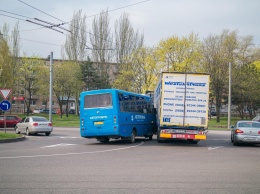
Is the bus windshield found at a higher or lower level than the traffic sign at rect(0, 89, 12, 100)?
lower

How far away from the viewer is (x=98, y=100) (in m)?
19.6

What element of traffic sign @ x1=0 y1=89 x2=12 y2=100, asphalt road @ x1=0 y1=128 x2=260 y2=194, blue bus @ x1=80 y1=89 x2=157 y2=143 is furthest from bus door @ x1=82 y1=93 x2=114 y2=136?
asphalt road @ x1=0 y1=128 x2=260 y2=194

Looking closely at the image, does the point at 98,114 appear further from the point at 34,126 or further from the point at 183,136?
the point at 34,126

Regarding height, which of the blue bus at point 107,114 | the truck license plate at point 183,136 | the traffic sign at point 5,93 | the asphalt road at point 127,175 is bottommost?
the asphalt road at point 127,175

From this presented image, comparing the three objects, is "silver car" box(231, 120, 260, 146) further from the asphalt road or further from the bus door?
the bus door

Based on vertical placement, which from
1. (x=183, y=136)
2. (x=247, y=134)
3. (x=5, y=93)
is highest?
(x=5, y=93)

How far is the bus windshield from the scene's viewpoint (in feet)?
63.6

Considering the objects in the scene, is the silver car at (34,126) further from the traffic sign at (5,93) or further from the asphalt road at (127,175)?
the asphalt road at (127,175)

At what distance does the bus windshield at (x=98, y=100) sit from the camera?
19.4 metres

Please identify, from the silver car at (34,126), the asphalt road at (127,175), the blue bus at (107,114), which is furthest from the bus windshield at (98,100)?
the silver car at (34,126)

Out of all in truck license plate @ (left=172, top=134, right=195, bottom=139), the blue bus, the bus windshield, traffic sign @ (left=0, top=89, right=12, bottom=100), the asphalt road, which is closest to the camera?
the asphalt road

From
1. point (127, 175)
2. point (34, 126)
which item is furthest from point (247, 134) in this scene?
point (34, 126)

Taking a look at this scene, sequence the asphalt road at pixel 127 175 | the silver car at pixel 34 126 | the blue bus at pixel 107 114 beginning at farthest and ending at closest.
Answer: the silver car at pixel 34 126, the blue bus at pixel 107 114, the asphalt road at pixel 127 175

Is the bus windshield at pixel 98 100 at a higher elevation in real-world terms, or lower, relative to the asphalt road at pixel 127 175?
higher
